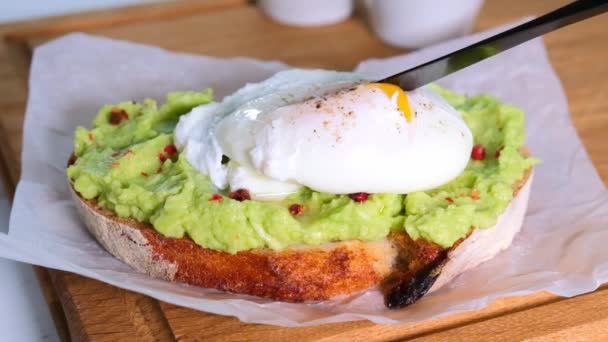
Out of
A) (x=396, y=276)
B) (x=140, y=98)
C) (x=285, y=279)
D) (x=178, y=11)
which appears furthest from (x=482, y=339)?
(x=178, y=11)

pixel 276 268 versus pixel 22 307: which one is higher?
pixel 276 268

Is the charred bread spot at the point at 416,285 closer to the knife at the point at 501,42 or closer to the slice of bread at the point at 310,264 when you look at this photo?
the slice of bread at the point at 310,264

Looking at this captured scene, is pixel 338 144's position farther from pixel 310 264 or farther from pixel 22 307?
pixel 22 307

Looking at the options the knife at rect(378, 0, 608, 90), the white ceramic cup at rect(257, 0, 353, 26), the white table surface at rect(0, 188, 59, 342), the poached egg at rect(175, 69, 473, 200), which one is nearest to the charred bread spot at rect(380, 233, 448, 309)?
the poached egg at rect(175, 69, 473, 200)

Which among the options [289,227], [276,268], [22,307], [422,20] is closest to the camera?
[289,227]

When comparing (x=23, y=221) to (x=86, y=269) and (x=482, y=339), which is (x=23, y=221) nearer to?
(x=86, y=269)

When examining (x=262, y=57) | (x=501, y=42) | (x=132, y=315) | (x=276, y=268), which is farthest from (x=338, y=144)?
(x=262, y=57)

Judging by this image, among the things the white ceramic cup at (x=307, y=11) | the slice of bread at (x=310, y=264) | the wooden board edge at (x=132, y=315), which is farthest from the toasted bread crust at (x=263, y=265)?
the white ceramic cup at (x=307, y=11)
